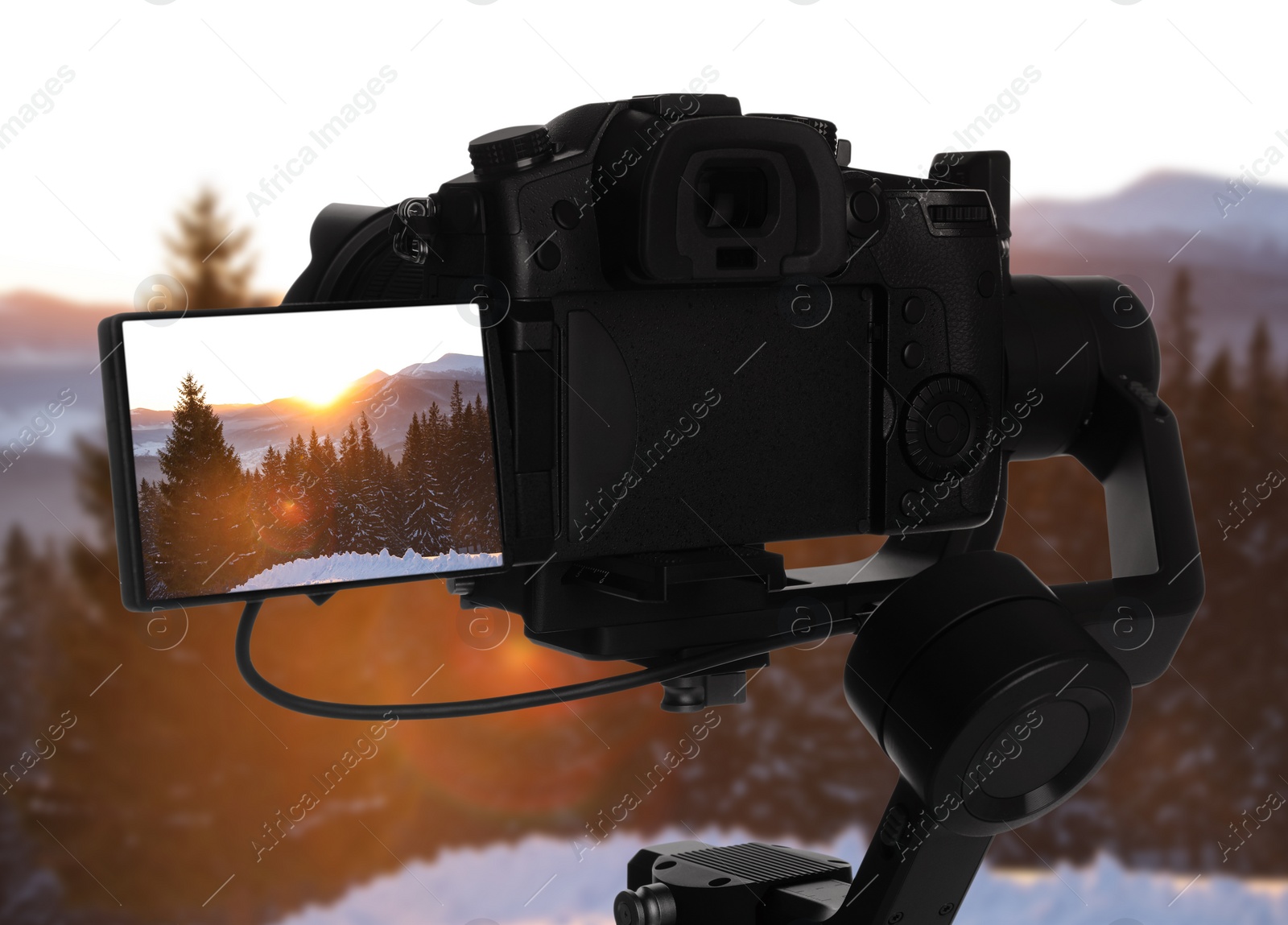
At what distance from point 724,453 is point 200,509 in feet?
0.98

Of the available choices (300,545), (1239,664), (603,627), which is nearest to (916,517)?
(603,627)

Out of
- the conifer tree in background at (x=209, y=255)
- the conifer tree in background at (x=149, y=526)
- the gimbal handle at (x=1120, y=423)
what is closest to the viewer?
the conifer tree in background at (x=149, y=526)

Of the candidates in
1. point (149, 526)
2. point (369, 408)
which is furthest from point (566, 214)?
point (149, 526)

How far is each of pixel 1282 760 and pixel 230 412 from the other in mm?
2526

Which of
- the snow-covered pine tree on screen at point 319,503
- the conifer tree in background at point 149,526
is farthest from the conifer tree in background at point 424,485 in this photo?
the conifer tree in background at point 149,526

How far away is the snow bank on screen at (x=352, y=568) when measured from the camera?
0.65 metres

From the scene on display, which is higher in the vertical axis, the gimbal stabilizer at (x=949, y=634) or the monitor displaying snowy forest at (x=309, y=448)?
the monitor displaying snowy forest at (x=309, y=448)

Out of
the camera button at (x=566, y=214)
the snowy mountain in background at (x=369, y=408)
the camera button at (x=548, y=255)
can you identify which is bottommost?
the snowy mountain in background at (x=369, y=408)

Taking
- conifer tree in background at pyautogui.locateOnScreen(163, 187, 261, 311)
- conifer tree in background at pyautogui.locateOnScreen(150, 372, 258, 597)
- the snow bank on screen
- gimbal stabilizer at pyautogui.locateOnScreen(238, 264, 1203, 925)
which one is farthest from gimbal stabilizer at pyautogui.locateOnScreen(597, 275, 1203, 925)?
conifer tree in background at pyautogui.locateOnScreen(163, 187, 261, 311)

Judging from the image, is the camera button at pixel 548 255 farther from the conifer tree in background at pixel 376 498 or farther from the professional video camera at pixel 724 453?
the conifer tree in background at pixel 376 498

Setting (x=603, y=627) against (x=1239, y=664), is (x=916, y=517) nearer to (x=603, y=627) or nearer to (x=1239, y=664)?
(x=603, y=627)

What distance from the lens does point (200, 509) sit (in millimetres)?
631

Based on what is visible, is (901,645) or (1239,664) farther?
(1239,664)

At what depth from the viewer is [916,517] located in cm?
81
